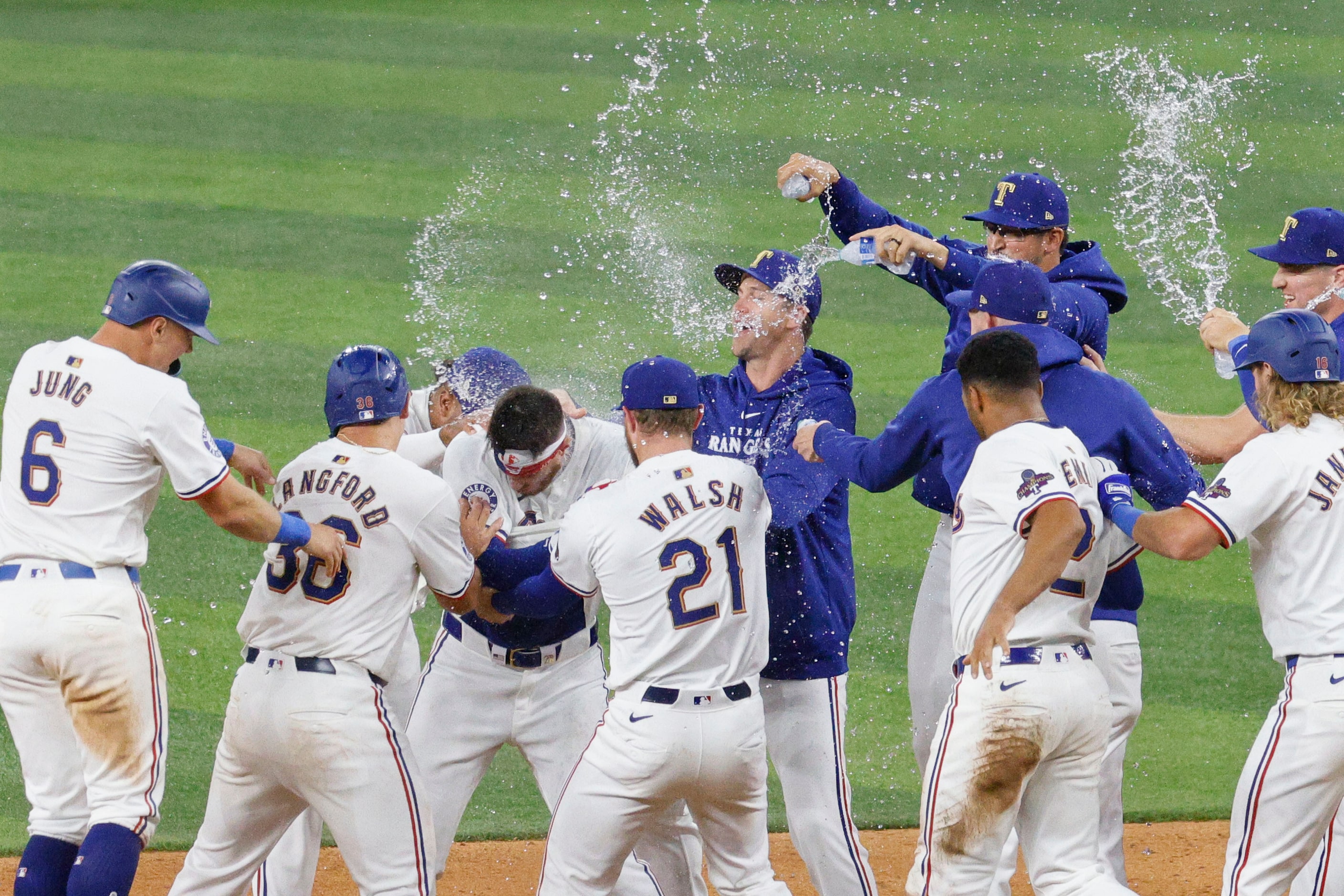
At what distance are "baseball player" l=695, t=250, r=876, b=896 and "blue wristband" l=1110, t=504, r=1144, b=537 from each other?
847 millimetres

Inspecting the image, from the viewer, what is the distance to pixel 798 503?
14.4 feet

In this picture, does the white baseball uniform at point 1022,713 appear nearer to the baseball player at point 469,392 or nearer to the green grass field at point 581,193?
the baseball player at point 469,392

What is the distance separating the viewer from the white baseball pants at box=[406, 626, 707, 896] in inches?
173

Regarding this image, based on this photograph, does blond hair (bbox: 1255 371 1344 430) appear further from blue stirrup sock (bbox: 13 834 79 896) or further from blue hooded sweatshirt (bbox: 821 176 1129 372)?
blue stirrup sock (bbox: 13 834 79 896)

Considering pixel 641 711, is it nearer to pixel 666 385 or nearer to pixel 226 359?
pixel 666 385

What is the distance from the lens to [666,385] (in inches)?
155

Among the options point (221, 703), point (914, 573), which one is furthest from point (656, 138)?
point (221, 703)

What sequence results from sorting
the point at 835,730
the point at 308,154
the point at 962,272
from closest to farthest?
the point at 835,730 → the point at 962,272 → the point at 308,154

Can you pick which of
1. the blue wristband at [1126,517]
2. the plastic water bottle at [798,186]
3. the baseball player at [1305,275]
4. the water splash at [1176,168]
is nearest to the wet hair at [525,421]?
the plastic water bottle at [798,186]

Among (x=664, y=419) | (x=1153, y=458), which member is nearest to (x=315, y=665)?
(x=664, y=419)

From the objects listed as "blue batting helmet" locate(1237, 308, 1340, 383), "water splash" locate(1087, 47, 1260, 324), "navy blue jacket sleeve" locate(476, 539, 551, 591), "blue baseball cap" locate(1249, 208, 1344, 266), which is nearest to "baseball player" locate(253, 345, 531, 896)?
"navy blue jacket sleeve" locate(476, 539, 551, 591)

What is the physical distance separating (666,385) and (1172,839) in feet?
8.79

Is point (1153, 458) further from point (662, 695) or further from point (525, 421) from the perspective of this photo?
point (525, 421)

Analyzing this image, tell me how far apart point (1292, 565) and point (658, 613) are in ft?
5.06
